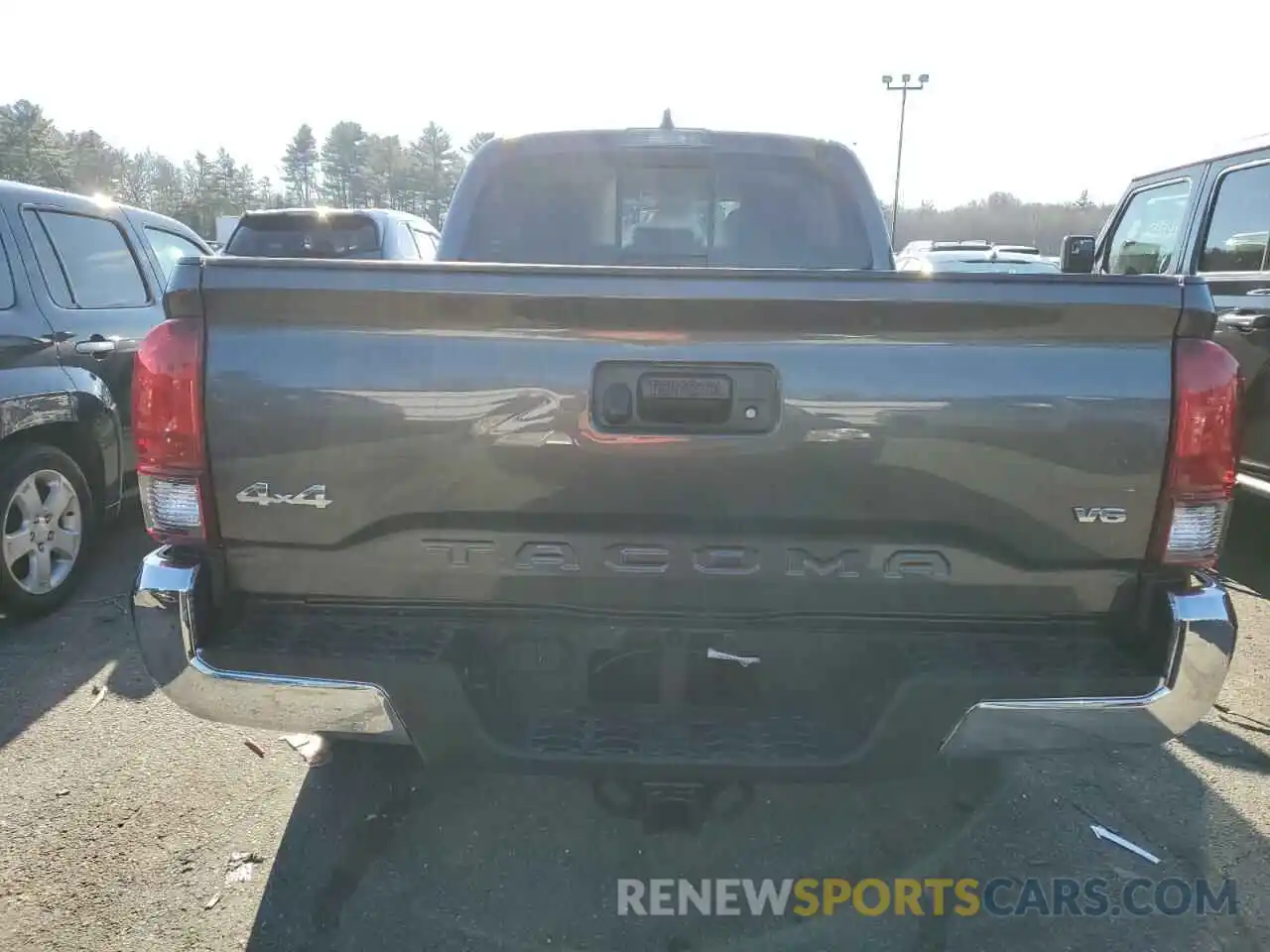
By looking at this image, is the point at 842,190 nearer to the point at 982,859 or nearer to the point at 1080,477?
the point at 1080,477

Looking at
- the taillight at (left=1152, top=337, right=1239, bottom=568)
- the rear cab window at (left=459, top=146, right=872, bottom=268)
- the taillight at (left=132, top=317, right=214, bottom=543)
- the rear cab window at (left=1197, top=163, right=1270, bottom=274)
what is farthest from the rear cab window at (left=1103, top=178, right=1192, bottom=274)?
the taillight at (left=132, top=317, right=214, bottom=543)

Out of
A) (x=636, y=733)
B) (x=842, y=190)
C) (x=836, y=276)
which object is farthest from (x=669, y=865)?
(x=842, y=190)

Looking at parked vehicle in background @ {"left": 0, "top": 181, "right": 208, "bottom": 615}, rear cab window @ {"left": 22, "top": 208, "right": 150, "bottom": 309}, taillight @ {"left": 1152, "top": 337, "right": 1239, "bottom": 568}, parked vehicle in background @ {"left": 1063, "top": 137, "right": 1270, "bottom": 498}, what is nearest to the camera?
taillight @ {"left": 1152, "top": 337, "right": 1239, "bottom": 568}

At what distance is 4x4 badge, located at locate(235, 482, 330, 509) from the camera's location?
2.01m

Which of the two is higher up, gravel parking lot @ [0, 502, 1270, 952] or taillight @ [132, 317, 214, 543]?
taillight @ [132, 317, 214, 543]

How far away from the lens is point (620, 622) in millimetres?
2082

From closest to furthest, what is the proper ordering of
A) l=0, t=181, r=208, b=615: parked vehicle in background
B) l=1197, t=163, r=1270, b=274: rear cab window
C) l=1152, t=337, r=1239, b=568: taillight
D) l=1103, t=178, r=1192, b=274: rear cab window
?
l=1152, t=337, r=1239, b=568: taillight → l=0, t=181, r=208, b=615: parked vehicle in background → l=1197, t=163, r=1270, b=274: rear cab window → l=1103, t=178, r=1192, b=274: rear cab window

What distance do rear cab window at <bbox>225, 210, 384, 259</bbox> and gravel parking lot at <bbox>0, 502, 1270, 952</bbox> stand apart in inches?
269

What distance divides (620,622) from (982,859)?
1435 mm

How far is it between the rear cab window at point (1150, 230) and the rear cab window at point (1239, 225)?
290mm

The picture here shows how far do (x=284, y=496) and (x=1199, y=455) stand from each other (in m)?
2.04

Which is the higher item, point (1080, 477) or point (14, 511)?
point (1080, 477)

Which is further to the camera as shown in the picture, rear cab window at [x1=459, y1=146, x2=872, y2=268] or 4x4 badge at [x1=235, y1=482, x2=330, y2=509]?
rear cab window at [x1=459, y1=146, x2=872, y2=268]

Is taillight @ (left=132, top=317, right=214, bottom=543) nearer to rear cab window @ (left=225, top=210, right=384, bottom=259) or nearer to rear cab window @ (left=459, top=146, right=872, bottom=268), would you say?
rear cab window @ (left=459, top=146, right=872, bottom=268)
